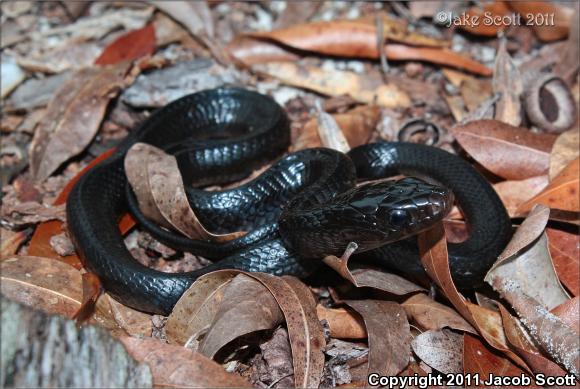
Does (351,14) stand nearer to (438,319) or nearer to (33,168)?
(33,168)

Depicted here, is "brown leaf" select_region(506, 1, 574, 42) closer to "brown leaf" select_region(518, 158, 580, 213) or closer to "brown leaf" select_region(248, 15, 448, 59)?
"brown leaf" select_region(248, 15, 448, 59)

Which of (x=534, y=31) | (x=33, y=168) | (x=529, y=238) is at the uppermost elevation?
(x=534, y=31)

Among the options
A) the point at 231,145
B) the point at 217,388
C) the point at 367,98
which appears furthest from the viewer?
the point at 367,98

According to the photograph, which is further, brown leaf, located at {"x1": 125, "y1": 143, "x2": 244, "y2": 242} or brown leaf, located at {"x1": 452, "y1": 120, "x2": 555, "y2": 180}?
brown leaf, located at {"x1": 452, "y1": 120, "x2": 555, "y2": 180}

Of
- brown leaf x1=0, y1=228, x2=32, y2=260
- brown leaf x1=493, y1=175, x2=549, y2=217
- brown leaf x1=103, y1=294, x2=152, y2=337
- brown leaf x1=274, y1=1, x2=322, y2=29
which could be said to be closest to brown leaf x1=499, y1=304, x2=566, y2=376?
brown leaf x1=493, y1=175, x2=549, y2=217

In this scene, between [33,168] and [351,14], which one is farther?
[351,14]

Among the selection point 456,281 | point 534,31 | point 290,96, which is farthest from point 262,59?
point 456,281
